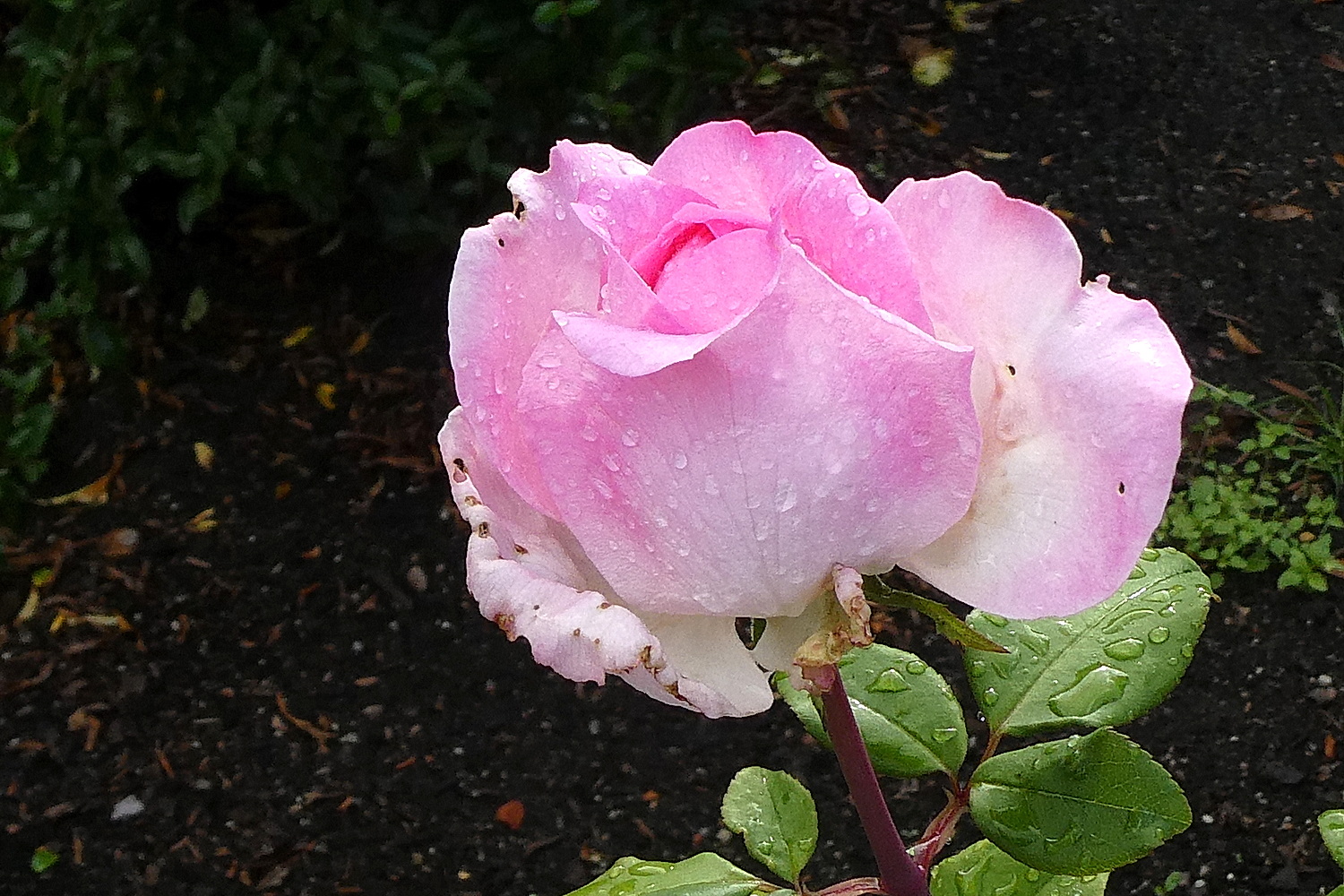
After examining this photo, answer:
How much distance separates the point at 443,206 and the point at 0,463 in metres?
0.79

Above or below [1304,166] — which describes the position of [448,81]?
above

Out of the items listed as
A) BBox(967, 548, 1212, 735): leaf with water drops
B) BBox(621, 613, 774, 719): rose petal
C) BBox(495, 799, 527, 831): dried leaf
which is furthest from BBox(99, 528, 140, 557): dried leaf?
BBox(621, 613, 774, 719): rose petal

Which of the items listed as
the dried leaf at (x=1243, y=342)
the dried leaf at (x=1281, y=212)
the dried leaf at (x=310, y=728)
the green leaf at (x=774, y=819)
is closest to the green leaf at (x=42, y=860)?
the dried leaf at (x=310, y=728)

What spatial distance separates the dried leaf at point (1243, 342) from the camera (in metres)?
1.80

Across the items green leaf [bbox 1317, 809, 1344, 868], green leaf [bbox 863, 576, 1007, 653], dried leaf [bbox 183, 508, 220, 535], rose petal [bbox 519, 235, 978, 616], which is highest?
rose petal [bbox 519, 235, 978, 616]

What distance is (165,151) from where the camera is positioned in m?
1.70

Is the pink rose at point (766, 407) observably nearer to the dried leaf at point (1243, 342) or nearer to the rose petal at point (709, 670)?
the rose petal at point (709, 670)

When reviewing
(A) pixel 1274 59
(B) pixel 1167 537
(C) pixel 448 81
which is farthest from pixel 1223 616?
(C) pixel 448 81

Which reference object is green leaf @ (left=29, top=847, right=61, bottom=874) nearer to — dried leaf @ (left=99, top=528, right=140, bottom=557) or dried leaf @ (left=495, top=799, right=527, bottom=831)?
dried leaf @ (left=99, top=528, right=140, bottom=557)

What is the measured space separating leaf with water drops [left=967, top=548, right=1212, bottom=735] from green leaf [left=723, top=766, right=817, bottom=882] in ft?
0.42

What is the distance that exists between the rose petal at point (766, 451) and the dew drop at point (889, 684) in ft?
1.01

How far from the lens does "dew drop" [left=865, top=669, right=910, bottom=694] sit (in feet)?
2.28

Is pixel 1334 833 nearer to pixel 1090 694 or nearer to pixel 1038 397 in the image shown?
pixel 1090 694

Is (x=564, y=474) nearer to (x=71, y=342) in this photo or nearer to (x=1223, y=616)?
(x=1223, y=616)
